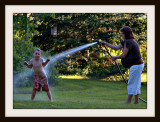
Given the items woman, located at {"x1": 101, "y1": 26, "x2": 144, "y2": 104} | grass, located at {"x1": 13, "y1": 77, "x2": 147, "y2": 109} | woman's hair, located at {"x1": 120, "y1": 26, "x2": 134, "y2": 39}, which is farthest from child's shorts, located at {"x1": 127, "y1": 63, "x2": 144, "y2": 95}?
woman's hair, located at {"x1": 120, "y1": 26, "x2": 134, "y2": 39}

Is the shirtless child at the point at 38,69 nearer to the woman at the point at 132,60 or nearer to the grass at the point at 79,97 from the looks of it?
the grass at the point at 79,97

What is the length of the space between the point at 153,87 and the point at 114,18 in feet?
23.7

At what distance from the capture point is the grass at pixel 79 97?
600 cm

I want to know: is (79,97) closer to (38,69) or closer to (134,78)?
(38,69)

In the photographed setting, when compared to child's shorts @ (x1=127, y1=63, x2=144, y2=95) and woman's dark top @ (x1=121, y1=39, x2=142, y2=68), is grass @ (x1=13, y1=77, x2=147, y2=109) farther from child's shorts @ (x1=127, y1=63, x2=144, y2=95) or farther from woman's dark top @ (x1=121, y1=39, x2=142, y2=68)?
woman's dark top @ (x1=121, y1=39, x2=142, y2=68)

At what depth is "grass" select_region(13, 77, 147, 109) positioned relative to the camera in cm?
600

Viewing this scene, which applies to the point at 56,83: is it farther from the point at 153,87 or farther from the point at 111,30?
the point at 153,87

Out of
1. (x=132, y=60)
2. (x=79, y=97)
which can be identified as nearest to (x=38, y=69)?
(x=132, y=60)

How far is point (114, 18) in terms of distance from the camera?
13.2m

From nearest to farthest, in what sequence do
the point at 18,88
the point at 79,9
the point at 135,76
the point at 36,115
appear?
the point at 36,115 → the point at 135,76 → the point at 79,9 → the point at 18,88

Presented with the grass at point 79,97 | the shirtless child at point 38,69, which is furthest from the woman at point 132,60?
the shirtless child at point 38,69

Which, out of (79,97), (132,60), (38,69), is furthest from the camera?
(79,97)

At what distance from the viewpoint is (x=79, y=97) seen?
8.17 metres

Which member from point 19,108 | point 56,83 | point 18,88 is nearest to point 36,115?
point 19,108
